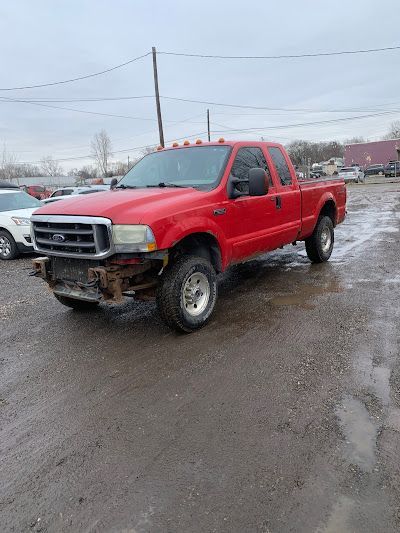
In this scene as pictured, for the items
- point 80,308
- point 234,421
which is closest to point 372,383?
point 234,421

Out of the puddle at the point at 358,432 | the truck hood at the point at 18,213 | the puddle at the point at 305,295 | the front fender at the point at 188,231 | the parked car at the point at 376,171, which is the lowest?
the parked car at the point at 376,171

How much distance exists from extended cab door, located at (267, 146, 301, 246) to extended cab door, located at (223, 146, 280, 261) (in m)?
0.14

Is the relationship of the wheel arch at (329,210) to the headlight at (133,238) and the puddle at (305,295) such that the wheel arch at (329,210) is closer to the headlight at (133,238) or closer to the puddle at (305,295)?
the puddle at (305,295)

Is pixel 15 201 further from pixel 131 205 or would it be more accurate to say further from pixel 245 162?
pixel 131 205

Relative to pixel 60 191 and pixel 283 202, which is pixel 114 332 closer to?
pixel 283 202

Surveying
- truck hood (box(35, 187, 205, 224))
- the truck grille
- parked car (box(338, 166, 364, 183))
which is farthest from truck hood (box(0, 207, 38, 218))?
parked car (box(338, 166, 364, 183))

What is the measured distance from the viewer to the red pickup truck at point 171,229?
4.23m

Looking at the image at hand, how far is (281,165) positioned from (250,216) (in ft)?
4.95

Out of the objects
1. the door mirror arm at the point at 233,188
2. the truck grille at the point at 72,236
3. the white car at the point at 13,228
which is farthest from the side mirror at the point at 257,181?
the white car at the point at 13,228

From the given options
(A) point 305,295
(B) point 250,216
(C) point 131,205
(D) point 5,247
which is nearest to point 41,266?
(C) point 131,205

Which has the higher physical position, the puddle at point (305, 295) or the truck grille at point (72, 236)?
the truck grille at point (72, 236)

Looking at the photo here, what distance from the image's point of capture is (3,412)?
3420 mm

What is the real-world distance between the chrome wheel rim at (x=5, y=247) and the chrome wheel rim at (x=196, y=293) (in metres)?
7.14

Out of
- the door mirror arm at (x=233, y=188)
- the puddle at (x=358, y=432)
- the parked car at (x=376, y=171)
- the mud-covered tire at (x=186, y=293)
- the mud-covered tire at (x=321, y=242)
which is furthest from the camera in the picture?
the parked car at (x=376, y=171)
